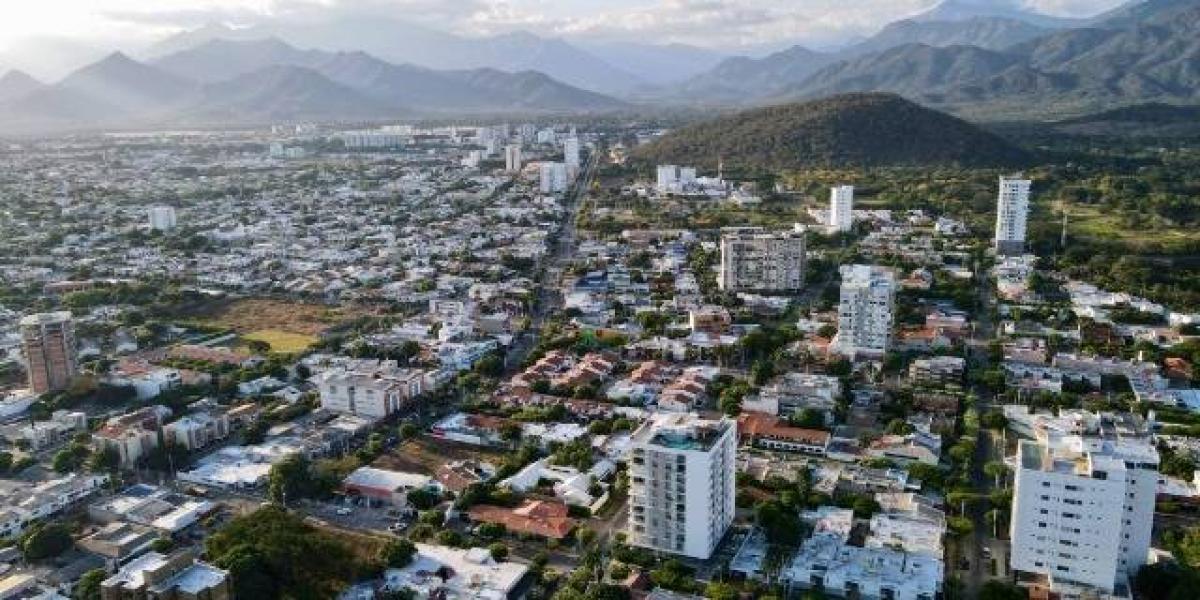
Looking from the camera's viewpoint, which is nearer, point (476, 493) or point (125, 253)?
Result: point (476, 493)

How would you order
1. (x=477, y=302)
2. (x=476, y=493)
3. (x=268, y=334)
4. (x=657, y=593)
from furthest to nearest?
(x=477, y=302)
(x=268, y=334)
(x=476, y=493)
(x=657, y=593)

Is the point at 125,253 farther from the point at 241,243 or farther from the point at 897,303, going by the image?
the point at 897,303

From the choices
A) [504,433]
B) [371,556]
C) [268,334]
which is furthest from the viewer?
[268,334]

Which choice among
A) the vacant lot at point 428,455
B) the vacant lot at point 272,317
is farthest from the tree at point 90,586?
the vacant lot at point 272,317

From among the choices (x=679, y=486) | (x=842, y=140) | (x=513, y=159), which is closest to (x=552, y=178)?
(x=513, y=159)

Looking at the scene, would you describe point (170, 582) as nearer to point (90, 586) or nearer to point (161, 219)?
point (90, 586)

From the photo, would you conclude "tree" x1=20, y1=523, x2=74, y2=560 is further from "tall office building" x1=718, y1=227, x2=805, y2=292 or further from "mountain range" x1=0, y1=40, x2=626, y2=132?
"mountain range" x1=0, y1=40, x2=626, y2=132

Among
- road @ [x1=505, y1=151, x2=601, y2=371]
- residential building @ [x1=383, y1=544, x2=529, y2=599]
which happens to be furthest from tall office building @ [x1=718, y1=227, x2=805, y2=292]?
residential building @ [x1=383, y1=544, x2=529, y2=599]

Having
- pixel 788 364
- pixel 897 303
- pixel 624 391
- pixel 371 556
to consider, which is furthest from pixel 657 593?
pixel 897 303
